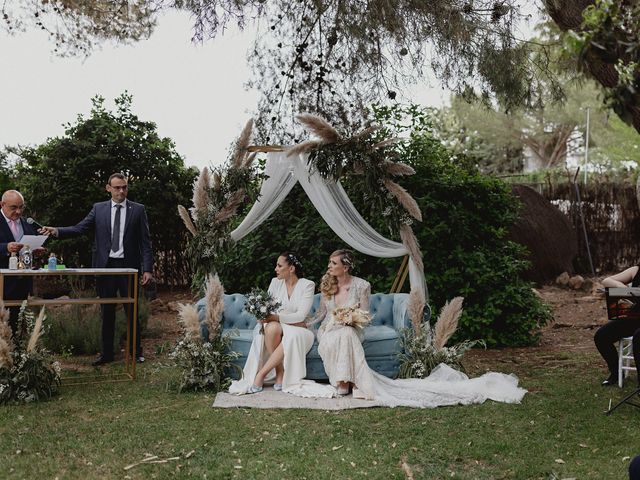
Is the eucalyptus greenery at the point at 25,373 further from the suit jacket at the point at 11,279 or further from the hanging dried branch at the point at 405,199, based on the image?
the hanging dried branch at the point at 405,199

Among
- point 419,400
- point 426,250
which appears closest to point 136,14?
point 426,250

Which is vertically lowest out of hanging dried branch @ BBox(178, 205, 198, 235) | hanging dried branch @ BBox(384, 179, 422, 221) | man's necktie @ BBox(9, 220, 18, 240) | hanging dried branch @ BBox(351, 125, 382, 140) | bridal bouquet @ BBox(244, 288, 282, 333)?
bridal bouquet @ BBox(244, 288, 282, 333)

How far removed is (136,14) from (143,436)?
4558mm

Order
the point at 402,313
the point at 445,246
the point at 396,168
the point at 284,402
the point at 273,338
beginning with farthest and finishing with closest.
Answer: the point at 445,246, the point at 396,168, the point at 402,313, the point at 273,338, the point at 284,402

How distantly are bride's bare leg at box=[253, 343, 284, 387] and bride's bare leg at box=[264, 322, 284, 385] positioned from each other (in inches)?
2.2

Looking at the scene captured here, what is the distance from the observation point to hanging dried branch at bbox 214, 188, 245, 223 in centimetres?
649

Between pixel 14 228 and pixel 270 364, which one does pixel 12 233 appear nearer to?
pixel 14 228

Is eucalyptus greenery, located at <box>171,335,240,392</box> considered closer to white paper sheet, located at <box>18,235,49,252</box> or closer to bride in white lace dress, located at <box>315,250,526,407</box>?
bride in white lace dress, located at <box>315,250,526,407</box>

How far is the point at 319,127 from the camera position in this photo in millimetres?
6086

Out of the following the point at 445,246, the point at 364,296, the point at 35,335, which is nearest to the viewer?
the point at 35,335

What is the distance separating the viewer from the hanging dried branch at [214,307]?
229 inches

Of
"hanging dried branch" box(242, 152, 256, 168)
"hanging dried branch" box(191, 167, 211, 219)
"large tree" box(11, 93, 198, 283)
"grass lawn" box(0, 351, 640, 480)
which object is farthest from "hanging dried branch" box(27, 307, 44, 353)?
"large tree" box(11, 93, 198, 283)

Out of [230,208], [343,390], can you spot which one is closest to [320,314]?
[343,390]

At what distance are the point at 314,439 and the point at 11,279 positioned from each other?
3152 mm
